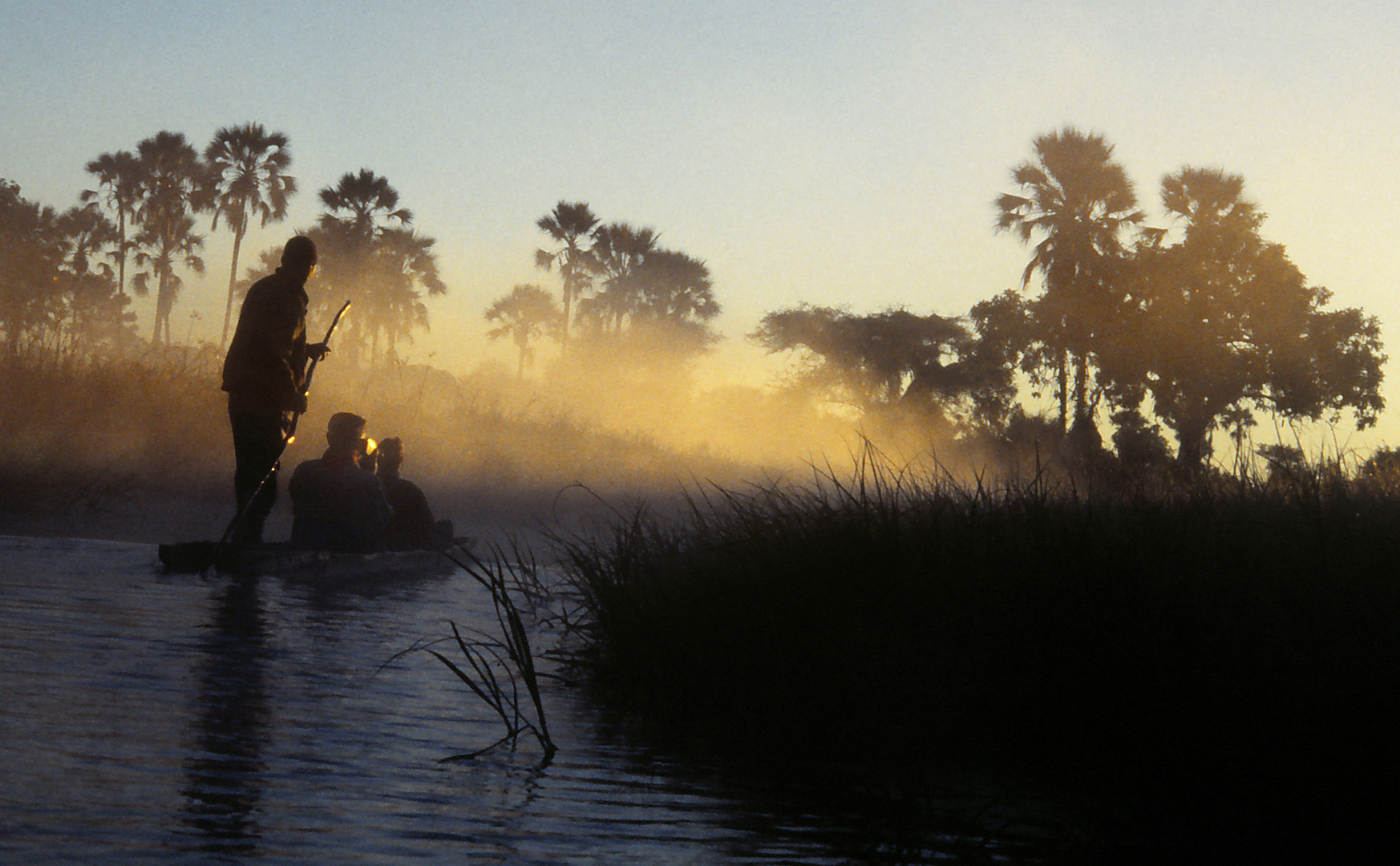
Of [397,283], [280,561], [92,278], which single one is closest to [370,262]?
[397,283]

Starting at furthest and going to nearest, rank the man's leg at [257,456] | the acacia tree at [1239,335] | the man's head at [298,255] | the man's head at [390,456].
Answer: the acacia tree at [1239,335], the man's head at [390,456], the man's head at [298,255], the man's leg at [257,456]

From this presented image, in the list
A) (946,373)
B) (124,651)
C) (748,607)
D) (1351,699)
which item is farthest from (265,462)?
(946,373)

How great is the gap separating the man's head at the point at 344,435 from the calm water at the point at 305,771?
12.1 feet

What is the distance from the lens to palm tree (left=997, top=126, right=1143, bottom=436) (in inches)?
1458

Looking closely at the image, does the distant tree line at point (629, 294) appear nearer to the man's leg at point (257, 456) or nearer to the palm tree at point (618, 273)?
the palm tree at point (618, 273)

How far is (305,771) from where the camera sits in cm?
321

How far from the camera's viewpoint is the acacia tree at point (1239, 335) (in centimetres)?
3619

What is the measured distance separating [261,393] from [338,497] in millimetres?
996

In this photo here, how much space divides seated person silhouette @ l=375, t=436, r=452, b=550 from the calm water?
5874 millimetres

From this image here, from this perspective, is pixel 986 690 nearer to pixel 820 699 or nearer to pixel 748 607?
pixel 820 699

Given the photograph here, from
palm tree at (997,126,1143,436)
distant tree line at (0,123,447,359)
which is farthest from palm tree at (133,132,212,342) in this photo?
palm tree at (997,126,1143,436)

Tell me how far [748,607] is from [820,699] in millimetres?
557

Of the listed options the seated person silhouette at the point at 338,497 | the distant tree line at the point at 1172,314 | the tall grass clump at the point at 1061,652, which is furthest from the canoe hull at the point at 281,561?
the distant tree line at the point at 1172,314

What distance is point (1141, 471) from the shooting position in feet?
24.3
